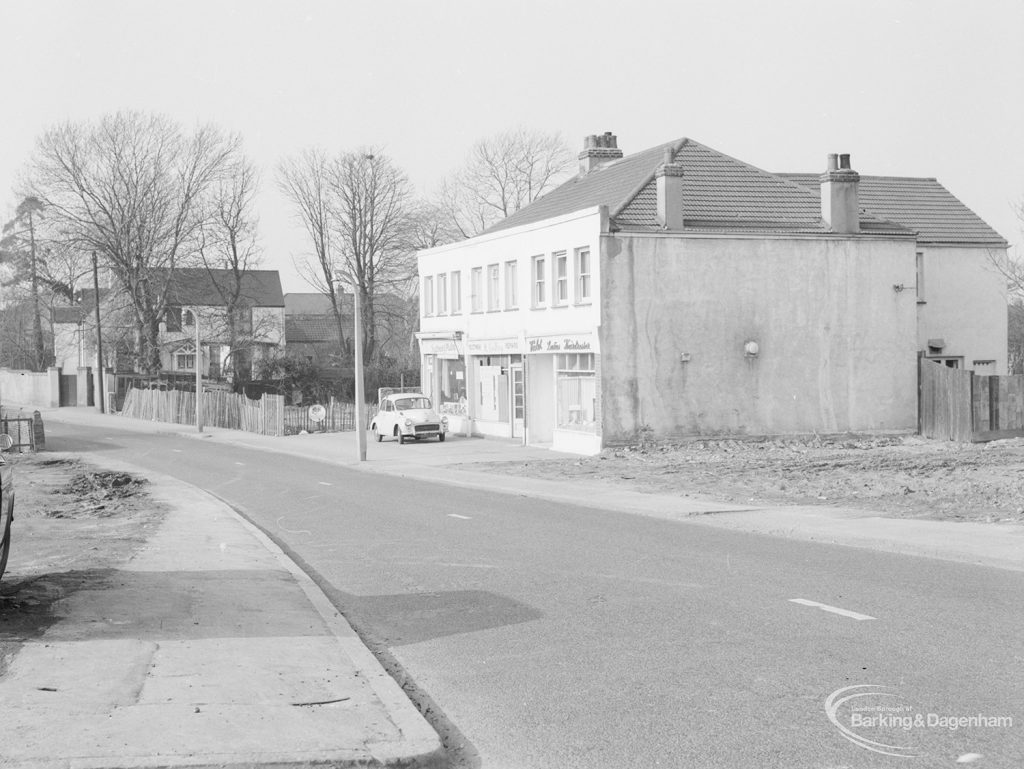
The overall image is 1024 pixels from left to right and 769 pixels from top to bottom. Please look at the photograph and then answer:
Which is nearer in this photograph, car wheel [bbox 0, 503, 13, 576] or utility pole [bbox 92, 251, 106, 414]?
car wheel [bbox 0, 503, 13, 576]

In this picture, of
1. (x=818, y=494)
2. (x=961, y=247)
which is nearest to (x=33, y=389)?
(x=961, y=247)

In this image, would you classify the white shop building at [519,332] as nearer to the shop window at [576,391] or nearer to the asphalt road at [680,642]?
the shop window at [576,391]

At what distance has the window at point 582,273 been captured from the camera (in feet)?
117

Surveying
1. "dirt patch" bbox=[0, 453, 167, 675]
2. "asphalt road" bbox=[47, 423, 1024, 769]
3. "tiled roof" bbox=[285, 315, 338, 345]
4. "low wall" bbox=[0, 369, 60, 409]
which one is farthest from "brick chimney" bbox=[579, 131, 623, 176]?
"tiled roof" bbox=[285, 315, 338, 345]

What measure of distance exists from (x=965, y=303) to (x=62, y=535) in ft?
116

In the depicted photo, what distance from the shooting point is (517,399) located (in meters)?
41.8

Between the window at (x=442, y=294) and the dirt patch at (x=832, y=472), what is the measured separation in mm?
15124

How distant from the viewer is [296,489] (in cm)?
2559

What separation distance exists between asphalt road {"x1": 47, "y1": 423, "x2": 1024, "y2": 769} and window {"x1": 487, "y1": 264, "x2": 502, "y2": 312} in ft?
85.0

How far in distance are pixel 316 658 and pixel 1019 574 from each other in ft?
24.0

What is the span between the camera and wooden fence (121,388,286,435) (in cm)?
5322

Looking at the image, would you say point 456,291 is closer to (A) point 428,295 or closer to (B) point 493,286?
(A) point 428,295

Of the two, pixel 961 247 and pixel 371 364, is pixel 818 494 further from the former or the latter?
pixel 371 364

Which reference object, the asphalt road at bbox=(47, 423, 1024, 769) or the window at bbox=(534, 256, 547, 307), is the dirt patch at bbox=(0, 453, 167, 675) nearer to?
the asphalt road at bbox=(47, 423, 1024, 769)
